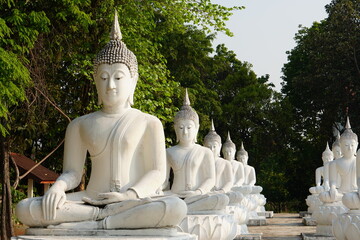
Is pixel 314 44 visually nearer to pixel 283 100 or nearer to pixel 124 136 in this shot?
pixel 283 100

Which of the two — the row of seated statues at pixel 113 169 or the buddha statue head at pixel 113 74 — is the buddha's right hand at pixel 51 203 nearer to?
the row of seated statues at pixel 113 169

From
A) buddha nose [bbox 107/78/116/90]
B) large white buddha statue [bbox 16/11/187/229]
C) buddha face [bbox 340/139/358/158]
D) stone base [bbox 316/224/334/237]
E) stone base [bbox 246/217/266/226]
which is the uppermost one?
buddha face [bbox 340/139/358/158]

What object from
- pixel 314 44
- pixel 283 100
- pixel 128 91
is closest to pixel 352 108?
pixel 314 44

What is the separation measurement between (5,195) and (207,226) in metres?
5.23

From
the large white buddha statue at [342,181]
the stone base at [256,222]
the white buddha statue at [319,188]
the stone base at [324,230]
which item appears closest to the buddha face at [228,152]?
A: the stone base at [256,222]

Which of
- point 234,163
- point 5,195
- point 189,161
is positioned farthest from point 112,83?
point 234,163

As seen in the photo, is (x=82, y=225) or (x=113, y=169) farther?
(x=113, y=169)

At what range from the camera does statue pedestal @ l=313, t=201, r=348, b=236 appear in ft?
43.0

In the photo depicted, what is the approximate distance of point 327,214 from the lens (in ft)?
43.4

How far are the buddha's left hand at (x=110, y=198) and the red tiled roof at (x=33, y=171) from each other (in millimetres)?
11955

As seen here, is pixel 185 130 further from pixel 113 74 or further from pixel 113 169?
pixel 113 169

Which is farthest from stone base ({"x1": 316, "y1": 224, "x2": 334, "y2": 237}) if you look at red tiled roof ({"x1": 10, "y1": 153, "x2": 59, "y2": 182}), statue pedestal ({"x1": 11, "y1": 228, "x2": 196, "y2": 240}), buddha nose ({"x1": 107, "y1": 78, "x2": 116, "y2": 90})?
statue pedestal ({"x1": 11, "y1": 228, "x2": 196, "y2": 240})

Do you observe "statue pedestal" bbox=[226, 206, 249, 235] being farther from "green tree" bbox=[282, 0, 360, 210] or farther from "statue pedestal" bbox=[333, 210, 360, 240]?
"green tree" bbox=[282, 0, 360, 210]

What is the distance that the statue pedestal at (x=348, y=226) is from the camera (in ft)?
28.6
